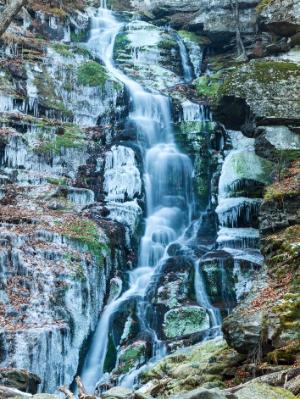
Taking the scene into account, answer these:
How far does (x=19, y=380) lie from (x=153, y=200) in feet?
29.0

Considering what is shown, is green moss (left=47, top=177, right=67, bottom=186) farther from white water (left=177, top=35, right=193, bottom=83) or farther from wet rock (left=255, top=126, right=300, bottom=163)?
white water (left=177, top=35, right=193, bottom=83)

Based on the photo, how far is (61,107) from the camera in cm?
2028

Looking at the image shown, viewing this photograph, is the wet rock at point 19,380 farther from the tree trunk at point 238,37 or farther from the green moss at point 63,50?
the tree trunk at point 238,37

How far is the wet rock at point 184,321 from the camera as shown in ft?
39.3

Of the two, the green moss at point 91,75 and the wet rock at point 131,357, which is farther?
the green moss at point 91,75

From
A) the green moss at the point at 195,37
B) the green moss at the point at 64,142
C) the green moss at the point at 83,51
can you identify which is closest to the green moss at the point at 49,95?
the green moss at the point at 64,142

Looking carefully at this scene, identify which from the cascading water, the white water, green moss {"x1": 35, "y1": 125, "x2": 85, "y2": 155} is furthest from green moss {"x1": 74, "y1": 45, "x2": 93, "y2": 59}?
green moss {"x1": 35, "y1": 125, "x2": 85, "y2": 155}

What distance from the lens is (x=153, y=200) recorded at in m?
17.3

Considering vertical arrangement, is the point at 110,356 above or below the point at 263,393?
below

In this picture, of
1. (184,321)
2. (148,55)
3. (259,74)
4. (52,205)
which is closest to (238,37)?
(148,55)

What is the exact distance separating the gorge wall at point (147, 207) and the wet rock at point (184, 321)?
0.03 m

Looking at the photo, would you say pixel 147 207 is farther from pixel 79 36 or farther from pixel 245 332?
pixel 79 36

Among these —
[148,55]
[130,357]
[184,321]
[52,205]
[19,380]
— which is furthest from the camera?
[148,55]

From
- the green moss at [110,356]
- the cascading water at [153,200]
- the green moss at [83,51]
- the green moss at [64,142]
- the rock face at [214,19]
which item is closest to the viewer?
the green moss at [110,356]
